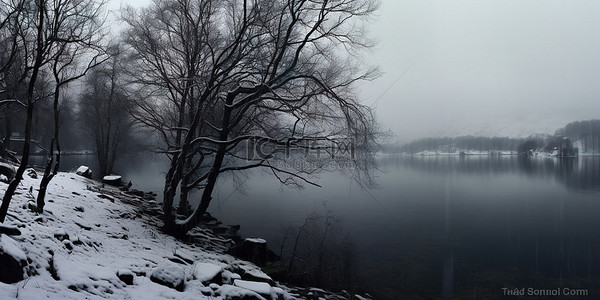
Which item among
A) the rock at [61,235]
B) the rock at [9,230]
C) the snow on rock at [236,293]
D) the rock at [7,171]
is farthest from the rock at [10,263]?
the rock at [7,171]

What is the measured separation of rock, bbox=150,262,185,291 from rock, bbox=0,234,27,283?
2.33m

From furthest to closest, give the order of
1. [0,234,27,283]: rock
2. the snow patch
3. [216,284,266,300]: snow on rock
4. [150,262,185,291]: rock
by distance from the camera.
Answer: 1. [216,284,266,300]: snow on rock
2. [150,262,185,291]: rock
3. the snow patch
4. [0,234,27,283]: rock

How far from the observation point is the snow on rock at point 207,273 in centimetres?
817

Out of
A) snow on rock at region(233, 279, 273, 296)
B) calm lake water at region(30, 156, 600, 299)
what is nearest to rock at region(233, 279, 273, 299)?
snow on rock at region(233, 279, 273, 296)

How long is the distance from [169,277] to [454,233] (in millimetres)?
17640

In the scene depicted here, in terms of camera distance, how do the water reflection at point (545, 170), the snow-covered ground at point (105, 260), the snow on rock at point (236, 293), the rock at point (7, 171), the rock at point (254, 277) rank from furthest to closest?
the water reflection at point (545, 170) < the rock at point (7, 171) < the rock at point (254, 277) < the snow on rock at point (236, 293) < the snow-covered ground at point (105, 260)

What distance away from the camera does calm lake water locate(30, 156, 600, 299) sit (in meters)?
13.6

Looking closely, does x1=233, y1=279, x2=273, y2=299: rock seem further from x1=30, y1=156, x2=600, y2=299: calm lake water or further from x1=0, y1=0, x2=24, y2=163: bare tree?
x1=0, y1=0, x2=24, y2=163: bare tree

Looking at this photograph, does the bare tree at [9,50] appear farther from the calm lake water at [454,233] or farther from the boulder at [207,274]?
the calm lake water at [454,233]

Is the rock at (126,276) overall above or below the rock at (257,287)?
above

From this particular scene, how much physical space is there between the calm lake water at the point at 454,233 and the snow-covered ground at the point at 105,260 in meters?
5.19

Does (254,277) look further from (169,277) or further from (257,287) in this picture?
(169,277)

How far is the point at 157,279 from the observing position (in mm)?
7473

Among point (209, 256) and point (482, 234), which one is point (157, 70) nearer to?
point (209, 256)
